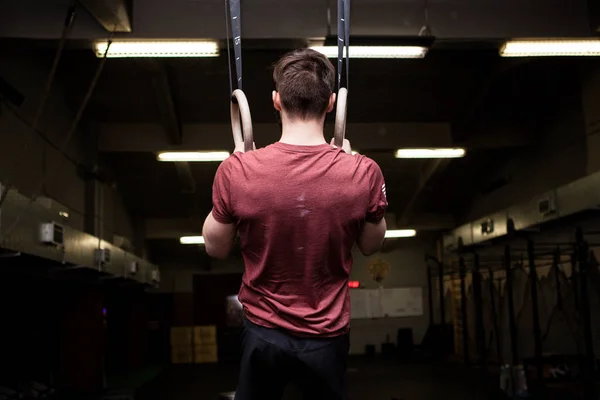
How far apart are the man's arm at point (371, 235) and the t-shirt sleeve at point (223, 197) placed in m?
0.24

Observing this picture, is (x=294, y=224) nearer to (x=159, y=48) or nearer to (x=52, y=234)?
(x=159, y=48)

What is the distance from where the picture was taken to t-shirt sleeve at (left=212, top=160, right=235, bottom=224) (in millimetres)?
1136

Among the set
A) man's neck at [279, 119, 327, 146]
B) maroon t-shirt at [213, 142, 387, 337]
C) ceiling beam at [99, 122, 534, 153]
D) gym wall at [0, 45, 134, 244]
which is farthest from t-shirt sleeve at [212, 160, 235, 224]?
ceiling beam at [99, 122, 534, 153]

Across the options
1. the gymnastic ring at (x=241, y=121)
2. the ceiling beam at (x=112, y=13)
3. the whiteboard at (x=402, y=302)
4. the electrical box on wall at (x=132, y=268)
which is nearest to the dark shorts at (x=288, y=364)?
the gymnastic ring at (x=241, y=121)

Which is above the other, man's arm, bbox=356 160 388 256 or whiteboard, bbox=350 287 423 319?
man's arm, bbox=356 160 388 256

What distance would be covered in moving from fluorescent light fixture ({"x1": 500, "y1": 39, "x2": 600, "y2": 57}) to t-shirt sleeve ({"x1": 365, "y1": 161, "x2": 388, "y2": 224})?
13.5 ft

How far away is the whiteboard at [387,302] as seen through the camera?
17047 millimetres

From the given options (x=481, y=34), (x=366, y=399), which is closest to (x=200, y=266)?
(x=366, y=399)

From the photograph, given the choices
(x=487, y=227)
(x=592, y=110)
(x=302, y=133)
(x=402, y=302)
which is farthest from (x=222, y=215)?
(x=402, y=302)

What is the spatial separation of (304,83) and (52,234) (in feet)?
13.5

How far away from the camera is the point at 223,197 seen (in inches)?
44.8

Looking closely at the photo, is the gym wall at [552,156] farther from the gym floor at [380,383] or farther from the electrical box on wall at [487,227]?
the gym floor at [380,383]

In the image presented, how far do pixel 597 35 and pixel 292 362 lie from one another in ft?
15.0

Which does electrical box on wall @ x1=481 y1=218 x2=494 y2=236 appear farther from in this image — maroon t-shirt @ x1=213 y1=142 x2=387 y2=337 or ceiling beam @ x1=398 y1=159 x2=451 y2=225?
maroon t-shirt @ x1=213 y1=142 x2=387 y2=337
